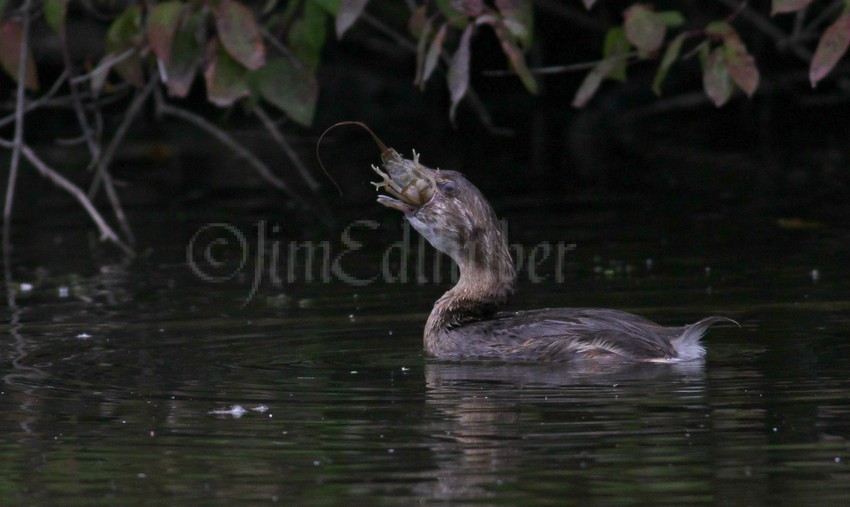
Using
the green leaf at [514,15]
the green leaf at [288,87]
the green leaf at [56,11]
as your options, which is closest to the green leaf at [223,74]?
the green leaf at [288,87]

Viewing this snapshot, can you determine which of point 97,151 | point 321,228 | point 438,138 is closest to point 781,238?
point 321,228

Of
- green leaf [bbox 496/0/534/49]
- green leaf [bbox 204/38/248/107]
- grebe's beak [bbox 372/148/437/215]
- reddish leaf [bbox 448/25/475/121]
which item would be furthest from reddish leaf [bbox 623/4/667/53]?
green leaf [bbox 204/38/248/107]

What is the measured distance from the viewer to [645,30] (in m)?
8.86

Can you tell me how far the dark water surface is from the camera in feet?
18.8

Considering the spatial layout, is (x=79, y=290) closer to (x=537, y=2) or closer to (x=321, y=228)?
(x=321, y=228)

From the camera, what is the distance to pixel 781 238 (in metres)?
12.6

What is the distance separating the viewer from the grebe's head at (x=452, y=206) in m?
9.02

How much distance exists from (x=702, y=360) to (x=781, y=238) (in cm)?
472

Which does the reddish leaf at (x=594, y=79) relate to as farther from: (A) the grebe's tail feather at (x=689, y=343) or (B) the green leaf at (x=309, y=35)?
(A) the grebe's tail feather at (x=689, y=343)

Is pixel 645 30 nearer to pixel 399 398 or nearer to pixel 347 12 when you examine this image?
pixel 347 12

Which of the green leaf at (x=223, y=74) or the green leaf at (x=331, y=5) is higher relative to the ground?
the green leaf at (x=331, y=5)

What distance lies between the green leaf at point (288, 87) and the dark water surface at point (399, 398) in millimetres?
1293

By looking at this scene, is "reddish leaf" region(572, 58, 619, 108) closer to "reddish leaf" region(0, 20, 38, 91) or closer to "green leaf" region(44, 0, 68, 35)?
"green leaf" region(44, 0, 68, 35)

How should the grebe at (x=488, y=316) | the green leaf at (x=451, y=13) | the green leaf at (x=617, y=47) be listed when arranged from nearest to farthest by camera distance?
1. the grebe at (x=488, y=316)
2. the green leaf at (x=451, y=13)
3. the green leaf at (x=617, y=47)
